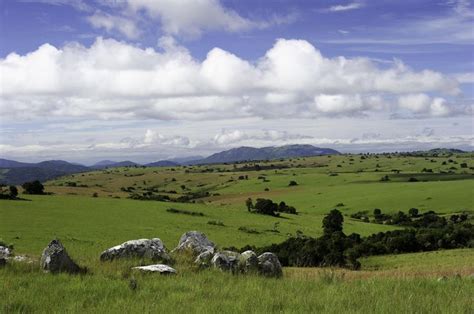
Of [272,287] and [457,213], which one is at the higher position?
[272,287]

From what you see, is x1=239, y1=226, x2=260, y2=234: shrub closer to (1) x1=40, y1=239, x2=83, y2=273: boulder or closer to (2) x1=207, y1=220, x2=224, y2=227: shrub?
(2) x1=207, y1=220, x2=224, y2=227: shrub

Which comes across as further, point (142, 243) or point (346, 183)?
point (346, 183)

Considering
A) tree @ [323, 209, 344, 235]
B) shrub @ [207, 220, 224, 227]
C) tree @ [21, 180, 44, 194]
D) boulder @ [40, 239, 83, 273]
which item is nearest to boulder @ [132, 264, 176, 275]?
boulder @ [40, 239, 83, 273]

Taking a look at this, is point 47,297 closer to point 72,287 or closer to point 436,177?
point 72,287

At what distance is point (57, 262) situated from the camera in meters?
13.8

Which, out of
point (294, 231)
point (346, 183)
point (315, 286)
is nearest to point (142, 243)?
point (315, 286)

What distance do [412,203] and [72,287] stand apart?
114 meters

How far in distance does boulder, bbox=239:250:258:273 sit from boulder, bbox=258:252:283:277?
17 centimetres

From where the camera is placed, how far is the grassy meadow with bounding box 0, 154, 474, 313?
33.6 feet

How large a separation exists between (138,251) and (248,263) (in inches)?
152

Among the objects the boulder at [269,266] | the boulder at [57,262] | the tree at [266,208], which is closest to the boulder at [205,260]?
the boulder at [269,266]

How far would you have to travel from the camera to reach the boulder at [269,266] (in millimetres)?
15742

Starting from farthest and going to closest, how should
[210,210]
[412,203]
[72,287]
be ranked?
[412,203] < [210,210] < [72,287]

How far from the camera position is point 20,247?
4634cm
